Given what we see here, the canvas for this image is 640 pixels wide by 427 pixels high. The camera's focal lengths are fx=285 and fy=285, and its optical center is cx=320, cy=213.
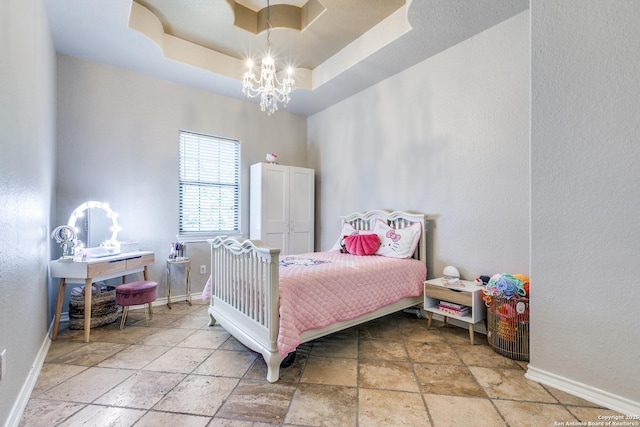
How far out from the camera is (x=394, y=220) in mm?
3506

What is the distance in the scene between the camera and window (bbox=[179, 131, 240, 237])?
3961mm

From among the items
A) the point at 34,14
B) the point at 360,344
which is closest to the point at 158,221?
the point at 34,14

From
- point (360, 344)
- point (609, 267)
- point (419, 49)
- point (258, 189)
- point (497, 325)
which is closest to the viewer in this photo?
point (609, 267)

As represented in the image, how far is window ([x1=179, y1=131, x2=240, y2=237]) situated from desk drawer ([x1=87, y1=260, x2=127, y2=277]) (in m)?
1.01

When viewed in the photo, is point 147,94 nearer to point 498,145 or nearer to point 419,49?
point 419,49

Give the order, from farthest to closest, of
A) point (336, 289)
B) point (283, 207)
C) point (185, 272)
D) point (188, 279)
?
point (283, 207)
point (185, 272)
point (188, 279)
point (336, 289)

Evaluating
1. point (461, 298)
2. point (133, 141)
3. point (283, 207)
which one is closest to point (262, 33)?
point (133, 141)

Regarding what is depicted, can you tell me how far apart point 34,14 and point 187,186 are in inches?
86.9

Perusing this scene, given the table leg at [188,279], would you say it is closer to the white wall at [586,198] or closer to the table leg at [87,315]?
the table leg at [87,315]

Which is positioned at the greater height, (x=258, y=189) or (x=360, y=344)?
(x=258, y=189)

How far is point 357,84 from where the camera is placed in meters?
3.88

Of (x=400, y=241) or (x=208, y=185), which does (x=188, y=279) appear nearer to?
(x=208, y=185)

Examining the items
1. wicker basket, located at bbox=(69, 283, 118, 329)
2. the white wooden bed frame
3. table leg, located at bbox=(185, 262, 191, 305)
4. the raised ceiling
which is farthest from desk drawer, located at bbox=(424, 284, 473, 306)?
wicker basket, located at bbox=(69, 283, 118, 329)

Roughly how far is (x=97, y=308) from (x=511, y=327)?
382 cm
